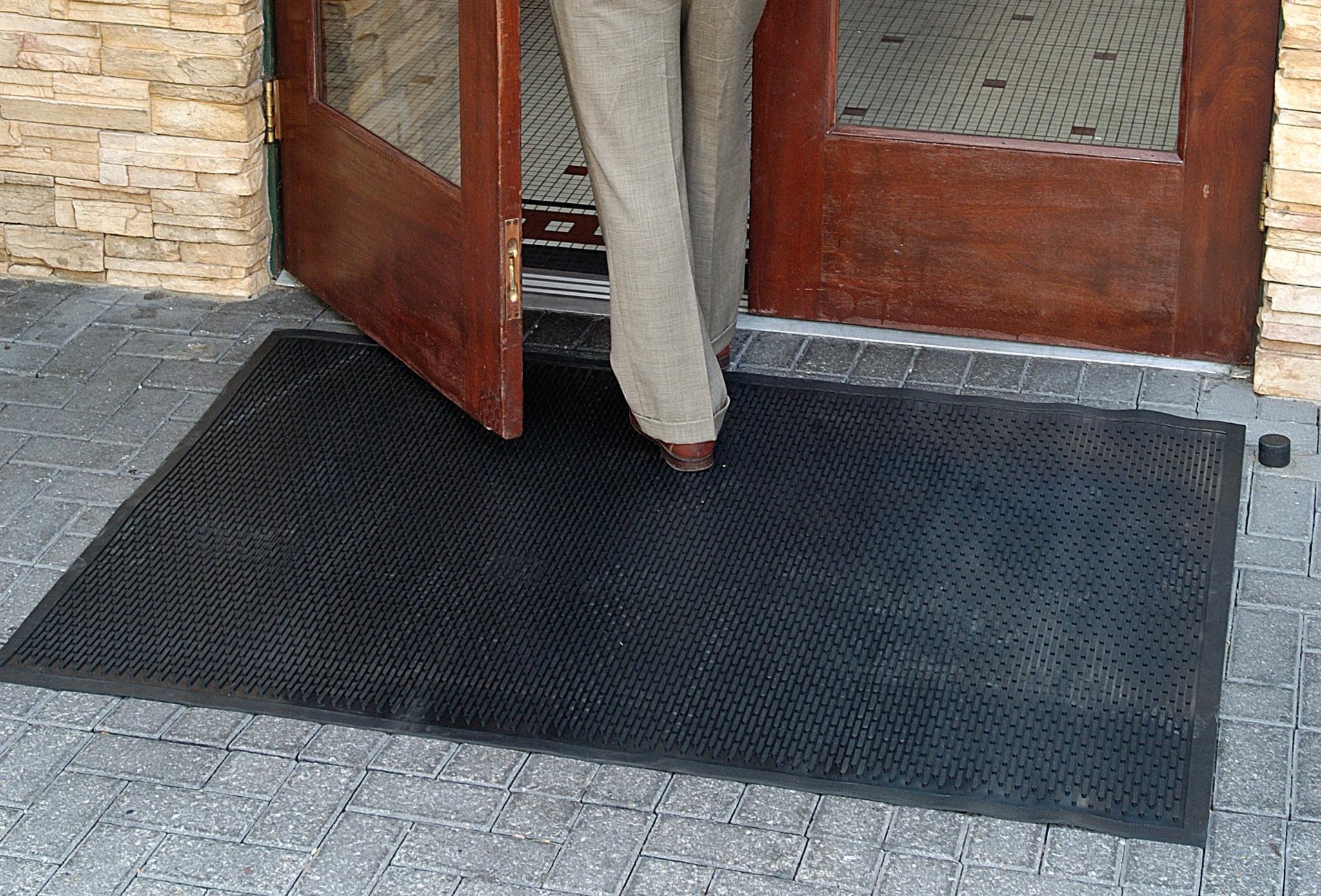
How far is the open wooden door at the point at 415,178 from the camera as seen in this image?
309cm

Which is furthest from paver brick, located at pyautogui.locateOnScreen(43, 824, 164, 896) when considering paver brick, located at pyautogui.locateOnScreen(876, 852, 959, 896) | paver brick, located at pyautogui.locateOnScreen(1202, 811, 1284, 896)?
paver brick, located at pyautogui.locateOnScreen(1202, 811, 1284, 896)

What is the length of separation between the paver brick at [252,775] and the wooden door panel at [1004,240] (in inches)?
67.3

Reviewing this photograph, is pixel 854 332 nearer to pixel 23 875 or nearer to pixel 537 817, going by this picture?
pixel 537 817

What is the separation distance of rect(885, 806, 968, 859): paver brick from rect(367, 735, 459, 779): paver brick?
67 centimetres

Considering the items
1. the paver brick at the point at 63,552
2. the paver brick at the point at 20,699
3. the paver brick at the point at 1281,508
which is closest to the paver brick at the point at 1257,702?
the paver brick at the point at 1281,508

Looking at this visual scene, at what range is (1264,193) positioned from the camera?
3316 mm

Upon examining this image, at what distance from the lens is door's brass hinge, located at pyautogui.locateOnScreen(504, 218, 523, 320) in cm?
314

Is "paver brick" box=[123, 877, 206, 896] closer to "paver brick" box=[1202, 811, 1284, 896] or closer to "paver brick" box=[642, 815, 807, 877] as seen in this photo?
"paver brick" box=[642, 815, 807, 877]

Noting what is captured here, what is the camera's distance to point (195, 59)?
12.1 feet

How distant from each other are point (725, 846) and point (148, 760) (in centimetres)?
88

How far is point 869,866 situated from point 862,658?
476 millimetres

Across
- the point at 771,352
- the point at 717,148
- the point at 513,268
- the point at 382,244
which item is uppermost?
the point at 717,148

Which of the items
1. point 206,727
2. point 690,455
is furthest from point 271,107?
point 206,727

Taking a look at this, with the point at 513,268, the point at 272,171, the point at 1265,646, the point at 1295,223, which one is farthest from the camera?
the point at 272,171
